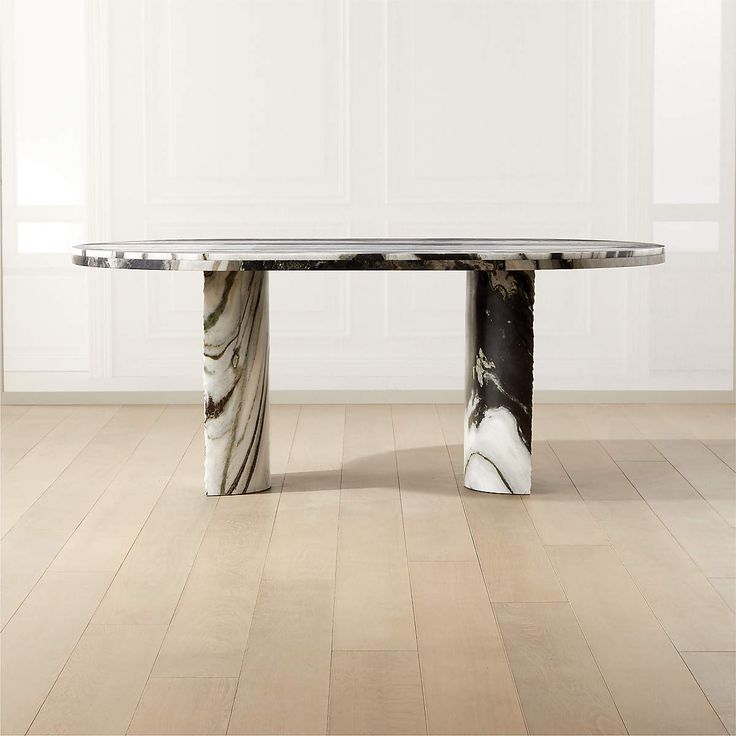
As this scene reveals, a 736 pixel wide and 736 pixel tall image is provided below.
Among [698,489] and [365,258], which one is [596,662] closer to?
[365,258]

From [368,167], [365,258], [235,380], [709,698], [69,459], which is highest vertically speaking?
[368,167]

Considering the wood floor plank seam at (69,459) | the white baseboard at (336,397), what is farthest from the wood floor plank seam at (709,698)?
the white baseboard at (336,397)

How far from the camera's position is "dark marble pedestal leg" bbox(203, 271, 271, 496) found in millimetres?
2840

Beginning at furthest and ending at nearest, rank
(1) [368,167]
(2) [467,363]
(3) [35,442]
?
(1) [368,167]
(3) [35,442]
(2) [467,363]

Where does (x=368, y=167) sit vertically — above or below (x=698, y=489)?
above

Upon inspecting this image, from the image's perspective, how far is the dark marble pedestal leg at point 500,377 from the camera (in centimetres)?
287

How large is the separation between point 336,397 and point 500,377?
170cm

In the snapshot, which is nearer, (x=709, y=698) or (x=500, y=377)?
(x=709, y=698)

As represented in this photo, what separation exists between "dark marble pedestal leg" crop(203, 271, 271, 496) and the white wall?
1577 millimetres

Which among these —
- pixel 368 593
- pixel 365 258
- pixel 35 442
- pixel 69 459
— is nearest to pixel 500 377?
pixel 365 258

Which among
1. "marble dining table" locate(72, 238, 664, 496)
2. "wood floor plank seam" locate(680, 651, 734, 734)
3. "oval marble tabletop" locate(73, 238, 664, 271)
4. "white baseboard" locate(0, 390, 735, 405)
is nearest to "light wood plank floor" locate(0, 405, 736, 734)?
"wood floor plank seam" locate(680, 651, 734, 734)

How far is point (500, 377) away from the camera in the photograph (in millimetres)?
2895

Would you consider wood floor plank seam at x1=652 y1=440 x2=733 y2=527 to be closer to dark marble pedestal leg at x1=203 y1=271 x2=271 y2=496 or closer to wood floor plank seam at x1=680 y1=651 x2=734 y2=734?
wood floor plank seam at x1=680 y1=651 x2=734 y2=734

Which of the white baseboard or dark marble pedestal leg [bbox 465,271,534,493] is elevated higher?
dark marble pedestal leg [bbox 465,271,534,493]
